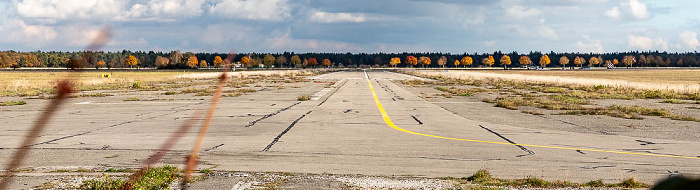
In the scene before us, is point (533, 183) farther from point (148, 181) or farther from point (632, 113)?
point (632, 113)

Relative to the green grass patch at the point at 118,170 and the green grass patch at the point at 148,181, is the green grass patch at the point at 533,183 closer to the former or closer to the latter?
the green grass patch at the point at 148,181

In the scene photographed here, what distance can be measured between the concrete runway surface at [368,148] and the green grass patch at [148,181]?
1.33 meters

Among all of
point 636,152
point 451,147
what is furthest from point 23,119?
point 636,152

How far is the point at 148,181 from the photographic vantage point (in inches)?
314

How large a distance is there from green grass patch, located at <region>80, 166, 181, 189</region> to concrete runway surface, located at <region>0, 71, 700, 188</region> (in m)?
1.33

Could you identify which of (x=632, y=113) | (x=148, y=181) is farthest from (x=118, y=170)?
(x=632, y=113)

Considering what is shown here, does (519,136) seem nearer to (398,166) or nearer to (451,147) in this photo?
(451,147)

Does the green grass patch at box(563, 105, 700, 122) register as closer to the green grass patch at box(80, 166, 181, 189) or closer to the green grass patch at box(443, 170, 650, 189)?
the green grass patch at box(443, 170, 650, 189)

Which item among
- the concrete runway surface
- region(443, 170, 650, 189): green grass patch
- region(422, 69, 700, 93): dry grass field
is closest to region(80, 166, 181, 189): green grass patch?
the concrete runway surface

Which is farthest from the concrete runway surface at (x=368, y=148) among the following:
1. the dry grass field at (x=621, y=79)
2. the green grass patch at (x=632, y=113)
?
the dry grass field at (x=621, y=79)

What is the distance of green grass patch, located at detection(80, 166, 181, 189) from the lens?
24.8ft

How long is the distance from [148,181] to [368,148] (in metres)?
5.75

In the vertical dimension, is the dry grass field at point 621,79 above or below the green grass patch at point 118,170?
below

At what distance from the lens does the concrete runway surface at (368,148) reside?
33.2 feet
